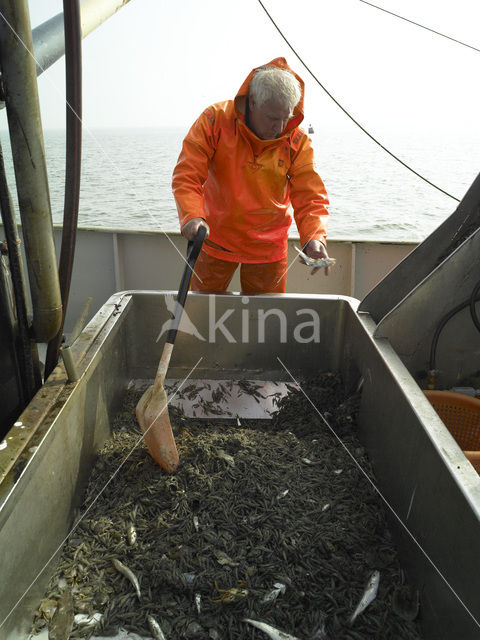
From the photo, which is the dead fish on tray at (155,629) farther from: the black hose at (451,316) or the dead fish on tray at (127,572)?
the black hose at (451,316)

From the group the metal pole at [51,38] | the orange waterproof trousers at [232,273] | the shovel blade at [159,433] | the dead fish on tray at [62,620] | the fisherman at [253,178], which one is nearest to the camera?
the dead fish on tray at [62,620]

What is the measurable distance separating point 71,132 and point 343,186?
18.7 feet

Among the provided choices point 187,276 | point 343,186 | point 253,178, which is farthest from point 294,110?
point 343,186

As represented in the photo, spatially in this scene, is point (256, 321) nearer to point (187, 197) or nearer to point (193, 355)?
point (193, 355)

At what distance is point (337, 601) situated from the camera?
1.29 meters

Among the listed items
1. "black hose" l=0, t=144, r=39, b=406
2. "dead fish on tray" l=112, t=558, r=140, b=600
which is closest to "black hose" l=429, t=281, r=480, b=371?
"dead fish on tray" l=112, t=558, r=140, b=600

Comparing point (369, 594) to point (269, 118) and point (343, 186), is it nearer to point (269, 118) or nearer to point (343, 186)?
point (269, 118)

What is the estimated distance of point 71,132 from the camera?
1.40 meters

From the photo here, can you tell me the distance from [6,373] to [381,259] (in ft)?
9.34

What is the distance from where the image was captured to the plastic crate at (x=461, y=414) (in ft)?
5.96

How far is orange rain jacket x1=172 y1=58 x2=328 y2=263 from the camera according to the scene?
7.42 ft

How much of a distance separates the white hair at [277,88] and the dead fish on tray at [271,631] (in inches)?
76.6

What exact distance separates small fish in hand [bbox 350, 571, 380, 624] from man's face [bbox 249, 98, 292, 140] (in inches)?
72.2

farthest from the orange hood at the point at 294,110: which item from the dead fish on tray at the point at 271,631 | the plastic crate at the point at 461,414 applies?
the dead fish on tray at the point at 271,631
